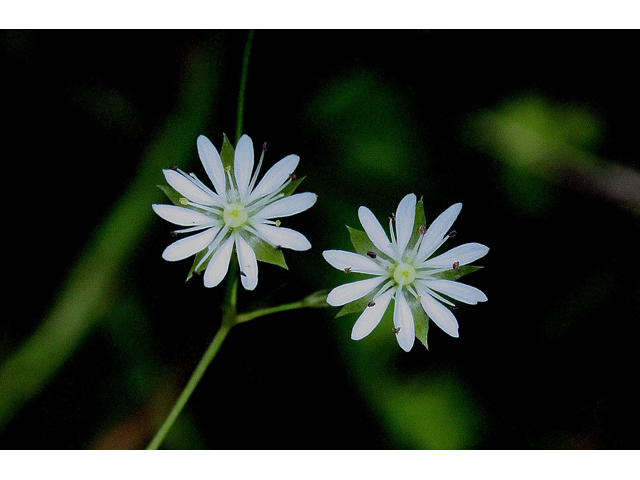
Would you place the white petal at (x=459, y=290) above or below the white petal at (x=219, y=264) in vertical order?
above

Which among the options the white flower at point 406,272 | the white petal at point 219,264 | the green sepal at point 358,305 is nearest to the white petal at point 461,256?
the white flower at point 406,272

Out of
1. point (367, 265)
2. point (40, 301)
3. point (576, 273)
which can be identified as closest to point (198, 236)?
point (367, 265)

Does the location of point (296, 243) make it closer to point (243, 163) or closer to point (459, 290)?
point (243, 163)

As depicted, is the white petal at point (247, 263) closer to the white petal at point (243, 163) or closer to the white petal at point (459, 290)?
the white petal at point (243, 163)

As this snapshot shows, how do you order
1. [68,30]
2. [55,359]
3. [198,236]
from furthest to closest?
[55,359]
[68,30]
[198,236]

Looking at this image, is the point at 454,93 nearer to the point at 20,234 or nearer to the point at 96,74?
the point at 96,74

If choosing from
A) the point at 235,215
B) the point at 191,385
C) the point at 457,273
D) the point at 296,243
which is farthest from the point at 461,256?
the point at 191,385

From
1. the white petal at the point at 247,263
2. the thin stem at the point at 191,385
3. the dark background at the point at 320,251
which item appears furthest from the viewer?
the dark background at the point at 320,251
